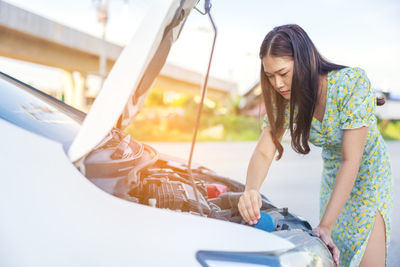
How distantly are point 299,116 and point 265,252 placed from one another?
0.84 metres

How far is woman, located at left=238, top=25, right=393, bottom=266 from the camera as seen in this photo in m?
1.57

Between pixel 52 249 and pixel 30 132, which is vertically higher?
pixel 30 132

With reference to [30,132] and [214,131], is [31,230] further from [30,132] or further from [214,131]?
[214,131]

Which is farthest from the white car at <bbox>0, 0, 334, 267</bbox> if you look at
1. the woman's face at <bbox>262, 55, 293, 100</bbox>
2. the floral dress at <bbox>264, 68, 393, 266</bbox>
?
the floral dress at <bbox>264, 68, 393, 266</bbox>

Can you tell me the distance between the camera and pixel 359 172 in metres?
1.94

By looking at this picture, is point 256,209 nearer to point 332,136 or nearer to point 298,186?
point 332,136

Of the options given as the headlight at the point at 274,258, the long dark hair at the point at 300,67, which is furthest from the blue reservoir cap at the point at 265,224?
the long dark hair at the point at 300,67

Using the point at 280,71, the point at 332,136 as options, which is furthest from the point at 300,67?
the point at 332,136

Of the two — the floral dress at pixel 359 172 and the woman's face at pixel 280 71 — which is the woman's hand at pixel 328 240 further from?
the woman's face at pixel 280 71

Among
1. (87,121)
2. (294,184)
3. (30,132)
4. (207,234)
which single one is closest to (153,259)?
(207,234)

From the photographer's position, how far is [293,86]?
5.44ft

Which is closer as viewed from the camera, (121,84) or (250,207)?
(121,84)

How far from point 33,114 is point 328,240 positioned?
4.21 feet

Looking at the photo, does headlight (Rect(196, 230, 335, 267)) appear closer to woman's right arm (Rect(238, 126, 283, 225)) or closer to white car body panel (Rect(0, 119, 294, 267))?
white car body panel (Rect(0, 119, 294, 267))
